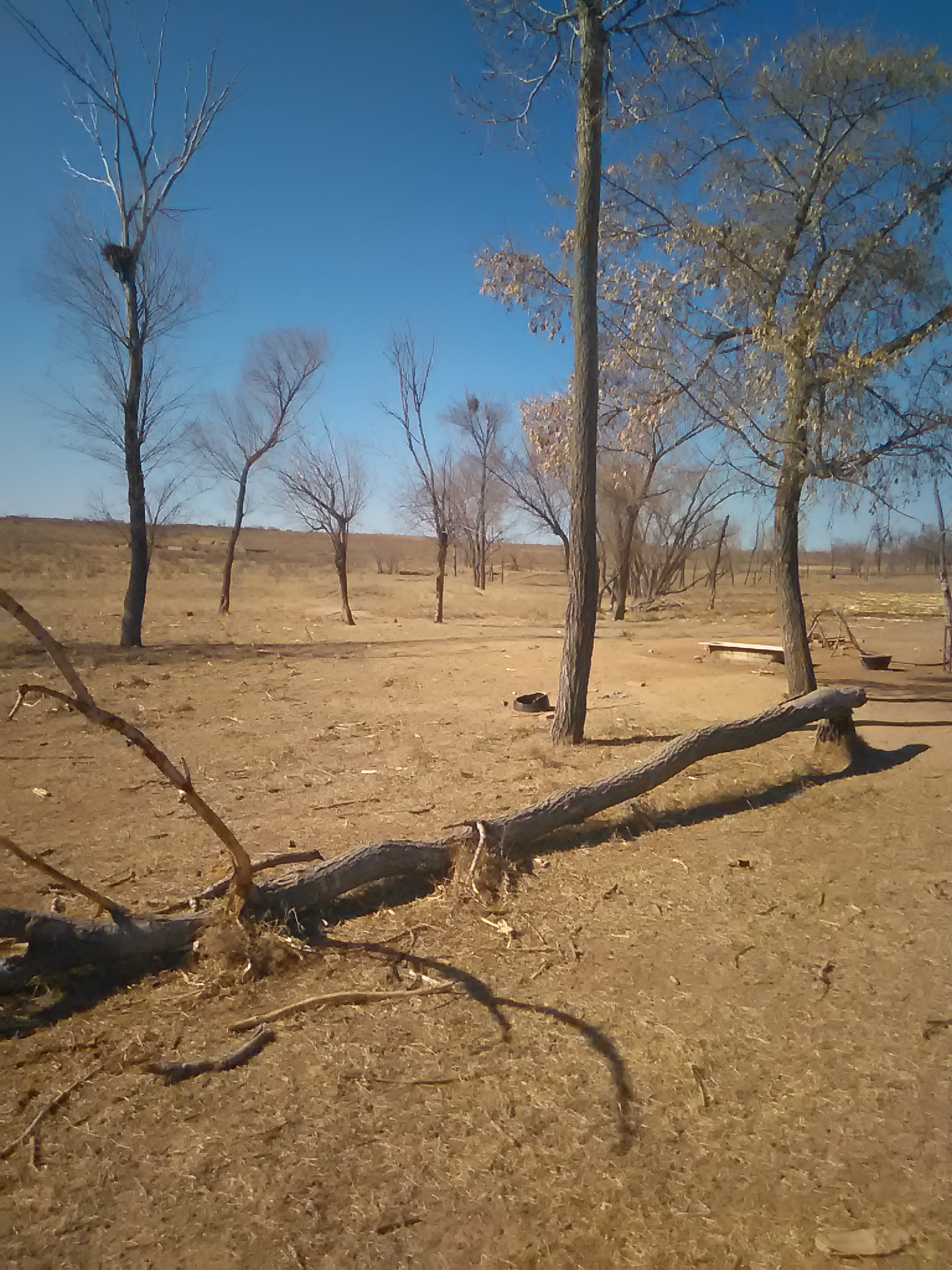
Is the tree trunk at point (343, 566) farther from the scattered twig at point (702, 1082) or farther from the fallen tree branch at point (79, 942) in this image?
the scattered twig at point (702, 1082)

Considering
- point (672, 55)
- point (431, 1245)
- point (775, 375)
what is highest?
point (672, 55)

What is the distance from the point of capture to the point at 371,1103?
2.56 metres

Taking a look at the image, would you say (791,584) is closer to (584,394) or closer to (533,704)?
(533,704)

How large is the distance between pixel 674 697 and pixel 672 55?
6716mm

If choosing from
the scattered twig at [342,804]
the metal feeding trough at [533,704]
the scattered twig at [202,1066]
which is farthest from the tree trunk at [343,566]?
the scattered twig at [202,1066]

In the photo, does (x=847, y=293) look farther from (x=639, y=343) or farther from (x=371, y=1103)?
(x=371, y=1103)

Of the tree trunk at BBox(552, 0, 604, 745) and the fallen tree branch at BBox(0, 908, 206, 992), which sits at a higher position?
the tree trunk at BBox(552, 0, 604, 745)

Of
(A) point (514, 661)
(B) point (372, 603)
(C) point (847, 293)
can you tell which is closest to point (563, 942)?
(C) point (847, 293)

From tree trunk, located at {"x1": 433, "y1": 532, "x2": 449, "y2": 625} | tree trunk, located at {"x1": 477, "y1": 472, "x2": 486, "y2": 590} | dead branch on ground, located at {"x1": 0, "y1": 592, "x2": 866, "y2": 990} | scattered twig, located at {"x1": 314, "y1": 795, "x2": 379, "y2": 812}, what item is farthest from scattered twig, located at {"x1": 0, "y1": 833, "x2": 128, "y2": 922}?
tree trunk, located at {"x1": 477, "y1": 472, "x2": 486, "y2": 590}

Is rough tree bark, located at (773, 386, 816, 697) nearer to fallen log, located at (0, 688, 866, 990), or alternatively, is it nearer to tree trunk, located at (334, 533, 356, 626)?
fallen log, located at (0, 688, 866, 990)

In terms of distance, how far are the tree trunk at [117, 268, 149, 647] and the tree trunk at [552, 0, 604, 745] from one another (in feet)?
33.6

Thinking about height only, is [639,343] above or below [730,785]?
above

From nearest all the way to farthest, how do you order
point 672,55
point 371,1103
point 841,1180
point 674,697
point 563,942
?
point 841,1180 < point 371,1103 < point 563,942 < point 672,55 < point 674,697

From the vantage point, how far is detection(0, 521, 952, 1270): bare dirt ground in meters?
2.11
